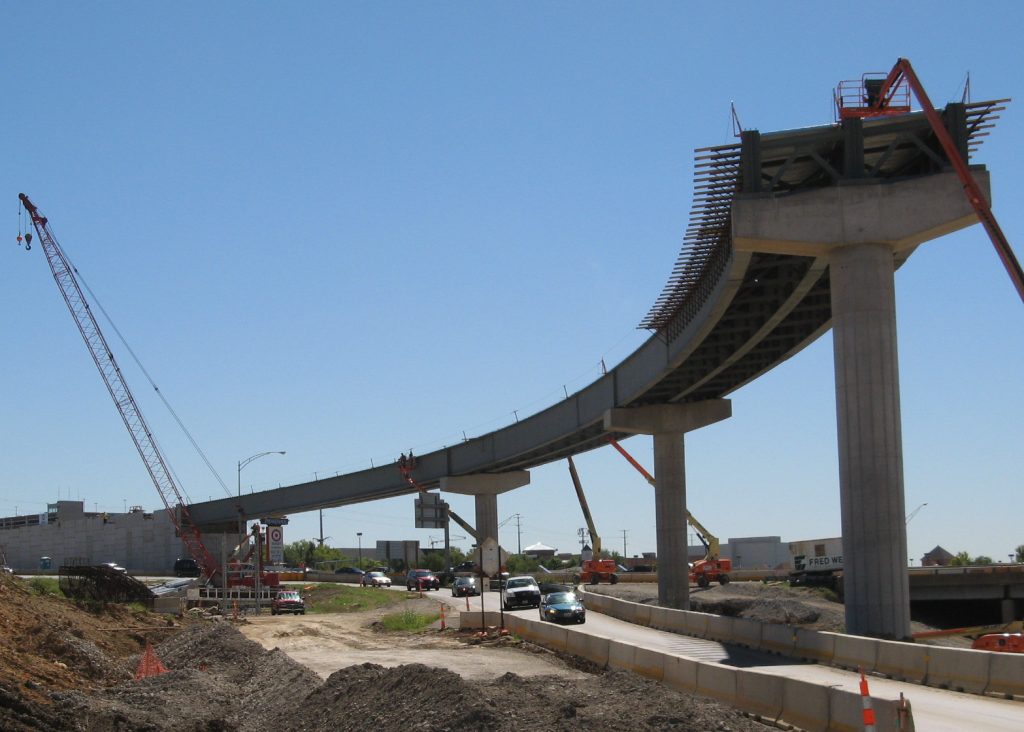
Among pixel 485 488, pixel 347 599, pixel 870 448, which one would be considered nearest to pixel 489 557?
pixel 870 448

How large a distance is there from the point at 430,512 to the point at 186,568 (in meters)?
30.7

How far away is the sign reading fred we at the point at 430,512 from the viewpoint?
94188 mm

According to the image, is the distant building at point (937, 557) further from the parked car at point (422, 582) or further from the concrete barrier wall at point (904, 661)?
the concrete barrier wall at point (904, 661)

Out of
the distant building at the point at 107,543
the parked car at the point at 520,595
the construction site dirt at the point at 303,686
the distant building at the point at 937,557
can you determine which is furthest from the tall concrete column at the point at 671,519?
the distant building at the point at 937,557

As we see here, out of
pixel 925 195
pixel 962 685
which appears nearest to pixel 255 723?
pixel 962 685

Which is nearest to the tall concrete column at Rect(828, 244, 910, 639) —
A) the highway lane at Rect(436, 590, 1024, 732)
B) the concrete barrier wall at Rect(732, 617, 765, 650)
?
the concrete barrier wall at Rect(732, 617, 765, 650)

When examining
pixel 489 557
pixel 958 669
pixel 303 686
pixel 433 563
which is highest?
pixel 489 557

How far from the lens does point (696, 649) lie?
34938 mm

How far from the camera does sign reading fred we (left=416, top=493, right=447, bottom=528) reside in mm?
94188

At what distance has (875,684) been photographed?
2408 centimetres

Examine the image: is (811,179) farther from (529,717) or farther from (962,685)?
(529,717)

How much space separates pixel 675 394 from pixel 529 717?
40.9 metres

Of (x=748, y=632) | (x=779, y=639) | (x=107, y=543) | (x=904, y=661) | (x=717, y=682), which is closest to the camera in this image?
(x=717, y=682)

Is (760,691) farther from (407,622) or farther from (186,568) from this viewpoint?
(186,568)
